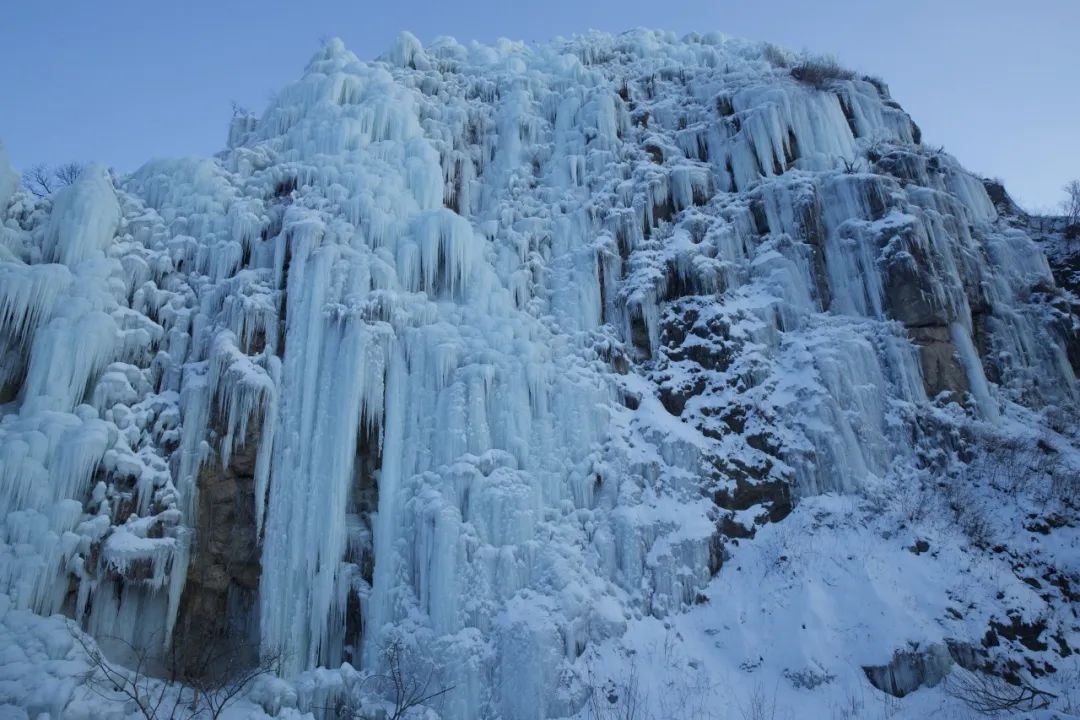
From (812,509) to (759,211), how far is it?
300 inches

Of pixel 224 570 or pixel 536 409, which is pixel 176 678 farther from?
pixel 536 409

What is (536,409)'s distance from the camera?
12.9m

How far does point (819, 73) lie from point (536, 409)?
13798 millimetres

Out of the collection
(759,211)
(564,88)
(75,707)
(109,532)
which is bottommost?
(75,707)

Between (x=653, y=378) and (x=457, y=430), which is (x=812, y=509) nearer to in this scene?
(x=653, y=378)

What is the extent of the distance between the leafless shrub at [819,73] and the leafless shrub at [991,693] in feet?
50.0

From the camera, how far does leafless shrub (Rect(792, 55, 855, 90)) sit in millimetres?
Result: 19161

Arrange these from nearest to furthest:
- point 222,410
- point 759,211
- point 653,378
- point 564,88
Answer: point 222,410
point 653,378
point 759,211
point 564,88

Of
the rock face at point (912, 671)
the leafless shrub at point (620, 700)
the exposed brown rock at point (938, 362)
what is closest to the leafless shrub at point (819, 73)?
the exposed brown rock at point (938, 362)

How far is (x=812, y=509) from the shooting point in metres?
12.6

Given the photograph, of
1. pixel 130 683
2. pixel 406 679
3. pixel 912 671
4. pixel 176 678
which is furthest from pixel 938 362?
pixel 130 683

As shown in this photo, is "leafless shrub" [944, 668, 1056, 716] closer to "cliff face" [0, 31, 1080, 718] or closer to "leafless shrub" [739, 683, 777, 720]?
"cliff face" [0, 31, 1080, 718]

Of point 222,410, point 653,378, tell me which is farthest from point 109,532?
point 653,378

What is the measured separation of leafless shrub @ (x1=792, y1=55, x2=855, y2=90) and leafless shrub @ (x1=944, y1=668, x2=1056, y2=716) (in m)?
15.2
